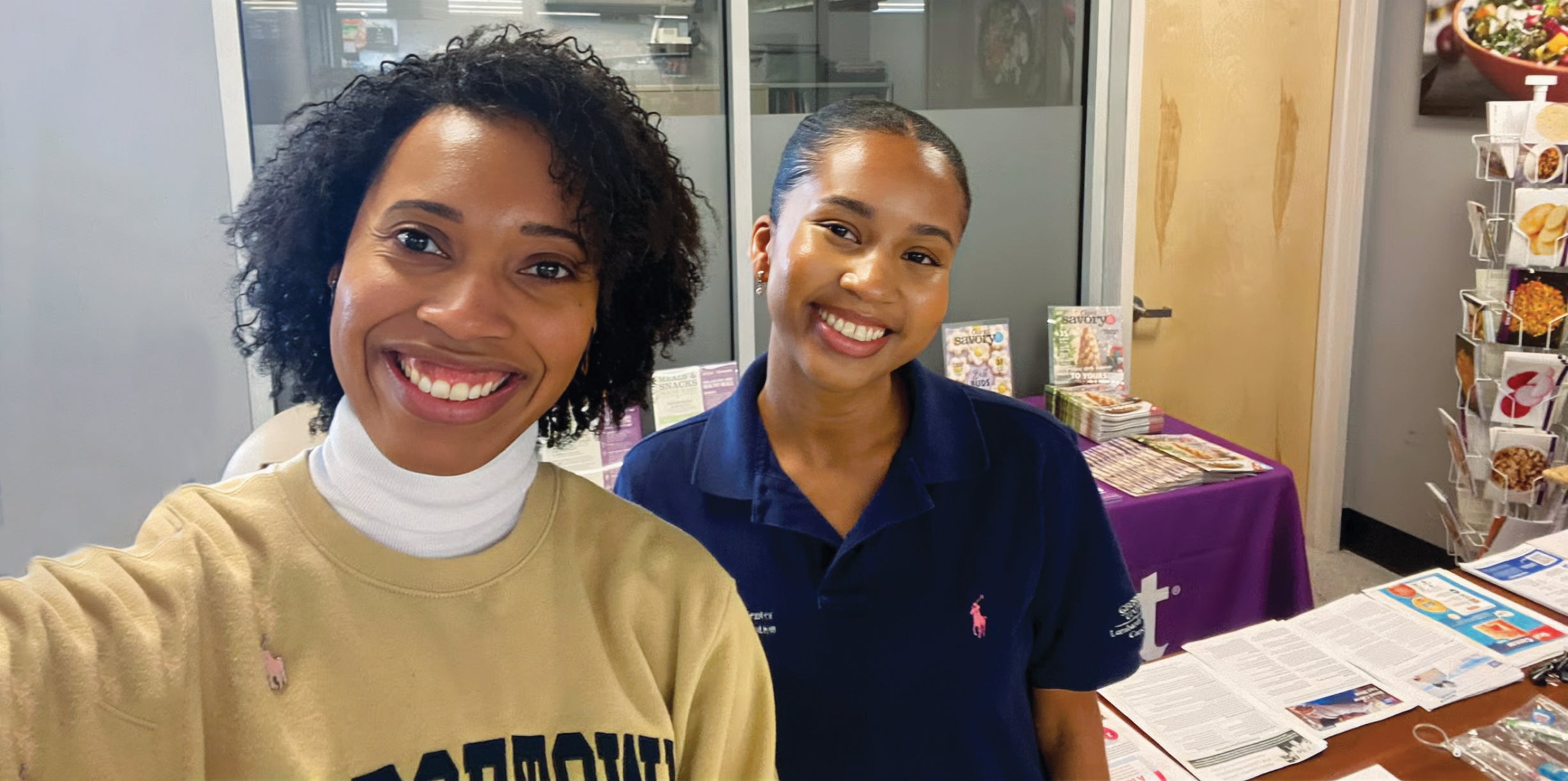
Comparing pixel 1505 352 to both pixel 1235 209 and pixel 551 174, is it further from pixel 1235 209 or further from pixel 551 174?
pixel 551 174

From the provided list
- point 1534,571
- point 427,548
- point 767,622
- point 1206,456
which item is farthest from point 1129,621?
point 1206,456

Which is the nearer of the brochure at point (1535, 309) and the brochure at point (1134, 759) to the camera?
the brochure at point (1134, 759)

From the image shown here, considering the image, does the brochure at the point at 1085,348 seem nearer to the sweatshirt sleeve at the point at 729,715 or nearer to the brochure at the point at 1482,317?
the brochure at the point at 1482,317

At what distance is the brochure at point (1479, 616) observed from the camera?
1.62 m

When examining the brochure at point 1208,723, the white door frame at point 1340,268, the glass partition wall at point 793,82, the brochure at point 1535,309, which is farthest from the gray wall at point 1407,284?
the brochure at point 1208,723

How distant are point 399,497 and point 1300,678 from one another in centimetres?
132

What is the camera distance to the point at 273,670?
0.71 metres

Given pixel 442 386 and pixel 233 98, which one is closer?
pixel 442 386

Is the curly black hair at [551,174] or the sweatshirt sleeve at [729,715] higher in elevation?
the curly black hair at [551,174]

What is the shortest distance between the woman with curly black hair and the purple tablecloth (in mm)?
1932

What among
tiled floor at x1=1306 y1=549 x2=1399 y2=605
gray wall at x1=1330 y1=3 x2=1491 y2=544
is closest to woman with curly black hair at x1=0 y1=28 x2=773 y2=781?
tiled floor at x1=1306 y1=549 x2=1399 y2=605

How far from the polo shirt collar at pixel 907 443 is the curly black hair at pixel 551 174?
0.20m

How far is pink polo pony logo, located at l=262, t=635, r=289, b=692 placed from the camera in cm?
71

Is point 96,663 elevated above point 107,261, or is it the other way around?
point 107,261
